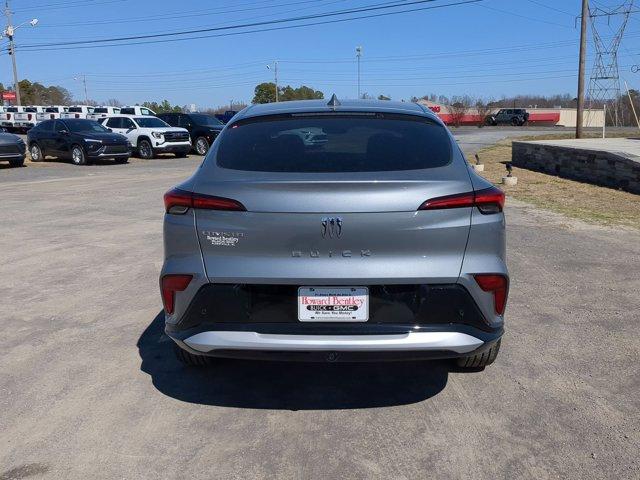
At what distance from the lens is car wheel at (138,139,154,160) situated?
25125 mm

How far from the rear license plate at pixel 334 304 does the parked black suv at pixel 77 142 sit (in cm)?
2072

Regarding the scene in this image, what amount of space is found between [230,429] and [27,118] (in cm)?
4784

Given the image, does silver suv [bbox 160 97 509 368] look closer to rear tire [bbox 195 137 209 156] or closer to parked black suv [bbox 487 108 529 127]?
rear tire [bbox 195 137 209 156]

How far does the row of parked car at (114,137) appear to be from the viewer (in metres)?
22.0

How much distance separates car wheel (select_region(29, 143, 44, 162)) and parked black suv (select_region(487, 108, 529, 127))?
170 feet

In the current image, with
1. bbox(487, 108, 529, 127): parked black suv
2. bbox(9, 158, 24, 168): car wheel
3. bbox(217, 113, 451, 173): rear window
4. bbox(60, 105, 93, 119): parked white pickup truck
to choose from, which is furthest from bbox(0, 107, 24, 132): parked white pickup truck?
bbox(217, 113, 451, 173): rear window

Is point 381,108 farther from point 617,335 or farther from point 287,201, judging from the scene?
point 617,335

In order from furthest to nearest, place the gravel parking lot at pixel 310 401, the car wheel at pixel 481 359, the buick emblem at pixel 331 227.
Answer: the car wheel at pixel 481 359, the buick emblem at pixel 331 227, the gravel parking lot at pixel 310 401

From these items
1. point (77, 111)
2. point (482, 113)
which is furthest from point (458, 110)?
point (77, 111)

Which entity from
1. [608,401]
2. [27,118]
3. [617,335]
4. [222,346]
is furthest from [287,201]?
[27,118]

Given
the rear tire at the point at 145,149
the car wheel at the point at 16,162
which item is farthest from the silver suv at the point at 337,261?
the rear tire at the point at 145,149

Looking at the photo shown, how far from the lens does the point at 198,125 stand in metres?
27.2

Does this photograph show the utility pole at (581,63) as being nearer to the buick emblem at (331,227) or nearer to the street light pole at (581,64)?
the street light pole at (581,64)

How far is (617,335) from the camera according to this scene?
4.61 m
